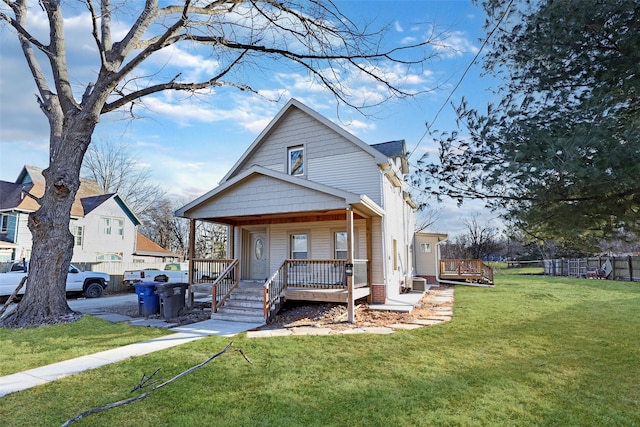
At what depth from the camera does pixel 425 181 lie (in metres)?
6.33

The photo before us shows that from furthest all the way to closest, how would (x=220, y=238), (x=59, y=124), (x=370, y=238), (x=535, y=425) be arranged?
1. (x=220, y=238)
2. (x=370, y=238)
3. (x=59, y=124)
4. (x=535, y=425)

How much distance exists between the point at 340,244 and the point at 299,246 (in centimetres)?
157

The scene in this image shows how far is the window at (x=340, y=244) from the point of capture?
12.5 m

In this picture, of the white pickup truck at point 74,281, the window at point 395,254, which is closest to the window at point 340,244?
the window at point 395,254

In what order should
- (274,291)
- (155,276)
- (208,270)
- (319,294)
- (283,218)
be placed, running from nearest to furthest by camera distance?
(319,294) < (274,291) < (208,270) < (283,218) < (155,276)

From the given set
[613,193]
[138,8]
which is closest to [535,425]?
[613,193]

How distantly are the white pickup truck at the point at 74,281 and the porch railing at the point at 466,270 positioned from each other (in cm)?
1843

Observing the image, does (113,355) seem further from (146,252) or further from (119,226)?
(146,252)

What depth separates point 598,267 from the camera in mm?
26969

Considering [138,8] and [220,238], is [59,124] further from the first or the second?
[220,238]

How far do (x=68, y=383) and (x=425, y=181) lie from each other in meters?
6.02

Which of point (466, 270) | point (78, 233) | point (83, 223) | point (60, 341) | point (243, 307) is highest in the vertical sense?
point (83, 223)

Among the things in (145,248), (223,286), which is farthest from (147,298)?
(145,248)

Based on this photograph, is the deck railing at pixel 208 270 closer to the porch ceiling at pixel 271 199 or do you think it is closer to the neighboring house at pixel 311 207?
the neighboring house at pixel 311 207
